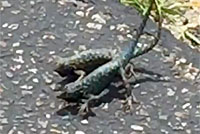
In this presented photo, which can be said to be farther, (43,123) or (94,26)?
(94,26)

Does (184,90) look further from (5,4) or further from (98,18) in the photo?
(5,4)

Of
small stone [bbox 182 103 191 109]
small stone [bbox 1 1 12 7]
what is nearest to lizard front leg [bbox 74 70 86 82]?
small stone [bbox 182 103 191 109]

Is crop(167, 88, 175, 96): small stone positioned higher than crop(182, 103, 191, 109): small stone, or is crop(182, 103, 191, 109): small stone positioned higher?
crop(167, 88, 175, 96): small stone

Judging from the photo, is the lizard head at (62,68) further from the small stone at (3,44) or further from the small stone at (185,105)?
the small stone at (185,105)

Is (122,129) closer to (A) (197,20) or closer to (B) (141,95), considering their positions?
(B) (141,95)

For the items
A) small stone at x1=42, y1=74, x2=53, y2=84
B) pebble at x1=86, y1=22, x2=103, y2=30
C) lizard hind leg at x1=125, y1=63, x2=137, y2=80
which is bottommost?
small stone at x1=42, y1=74, x2=53, y2=84

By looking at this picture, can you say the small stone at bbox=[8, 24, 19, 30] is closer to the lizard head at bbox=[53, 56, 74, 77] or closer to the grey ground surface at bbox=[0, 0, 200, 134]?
the grey ground surface at bbox=[0, 0, 200, 134]

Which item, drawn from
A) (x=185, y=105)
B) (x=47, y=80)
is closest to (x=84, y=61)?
(x=47, y=80)

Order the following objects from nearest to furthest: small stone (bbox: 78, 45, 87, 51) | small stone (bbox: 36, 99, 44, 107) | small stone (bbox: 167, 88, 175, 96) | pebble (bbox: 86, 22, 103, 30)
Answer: small stone (bbox: 36, 99, 44, 107) → small stone (bbox: 167, 88, 175, 96) → small stone (bbox: 78, 45, 87, 51) → pebble (bbox: 86, 22, 103, 30)
